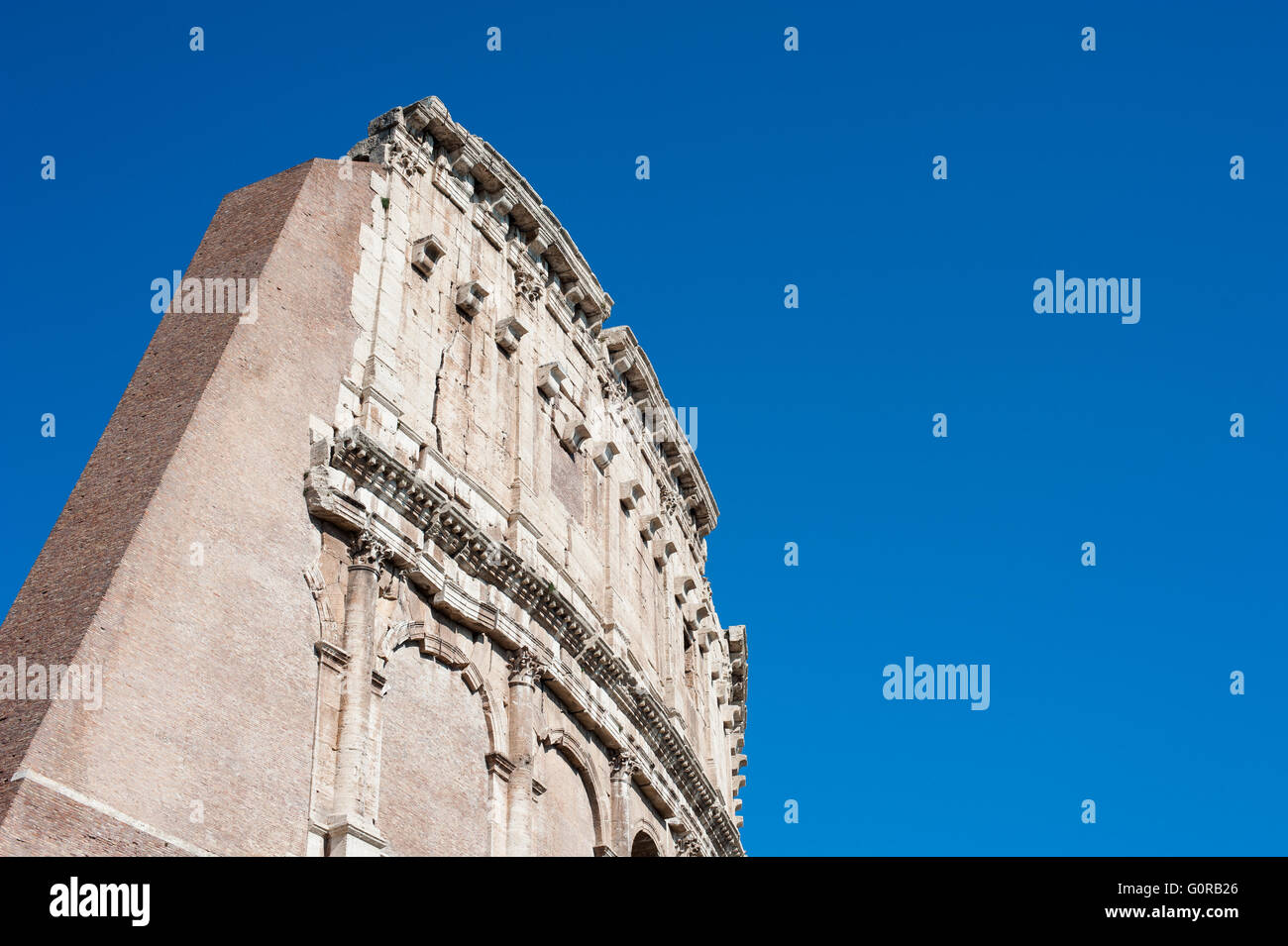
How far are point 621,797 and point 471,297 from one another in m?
8.86

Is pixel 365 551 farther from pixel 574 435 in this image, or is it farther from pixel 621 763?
pixel 574 435

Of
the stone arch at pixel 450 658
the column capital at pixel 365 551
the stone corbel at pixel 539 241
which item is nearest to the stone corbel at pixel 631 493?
the stone corbel at pixel 539 241

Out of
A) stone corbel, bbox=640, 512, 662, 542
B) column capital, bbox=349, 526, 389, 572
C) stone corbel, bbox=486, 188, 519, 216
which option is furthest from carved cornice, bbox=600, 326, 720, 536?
column capital, bbox=349, 526, 389, 572

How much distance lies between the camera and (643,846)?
27281mm

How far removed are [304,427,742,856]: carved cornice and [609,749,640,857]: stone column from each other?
436 mm

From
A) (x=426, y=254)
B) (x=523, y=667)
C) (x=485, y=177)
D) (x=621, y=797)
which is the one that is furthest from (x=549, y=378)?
(x=621, y=797)

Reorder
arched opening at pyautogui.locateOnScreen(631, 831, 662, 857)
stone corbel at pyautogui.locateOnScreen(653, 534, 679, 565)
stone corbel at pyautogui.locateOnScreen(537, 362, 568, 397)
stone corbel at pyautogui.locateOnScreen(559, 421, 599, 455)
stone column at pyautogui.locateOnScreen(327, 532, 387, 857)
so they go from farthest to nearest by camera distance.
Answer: stone corbel at pyautogui.locateOnScreen(653, 534, 679, 565), stone corbel at pyautogui.locateOnScreen(559, 421, 599, 455), arched opening at pyautogui.locateOnScreen(631, 831, 662, 857), stone corbel at pyautogui.locateOnScreen(537, 362, 568, 397), stone column at pyautogui.locateOnScreen(327, 532, 387, 857)

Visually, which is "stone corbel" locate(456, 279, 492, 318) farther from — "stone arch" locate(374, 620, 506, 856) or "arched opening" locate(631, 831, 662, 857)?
"arched opening" locate(631, 831, 662, 857)

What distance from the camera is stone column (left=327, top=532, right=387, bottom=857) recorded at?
56.0 ft

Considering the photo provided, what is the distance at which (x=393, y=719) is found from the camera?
19.2 m

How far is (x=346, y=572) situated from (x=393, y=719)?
202 cm

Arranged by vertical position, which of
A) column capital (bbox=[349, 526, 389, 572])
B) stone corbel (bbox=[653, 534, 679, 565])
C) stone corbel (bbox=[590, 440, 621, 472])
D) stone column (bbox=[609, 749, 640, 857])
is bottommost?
stone column (bbox=[609, 749, 640, 857])
